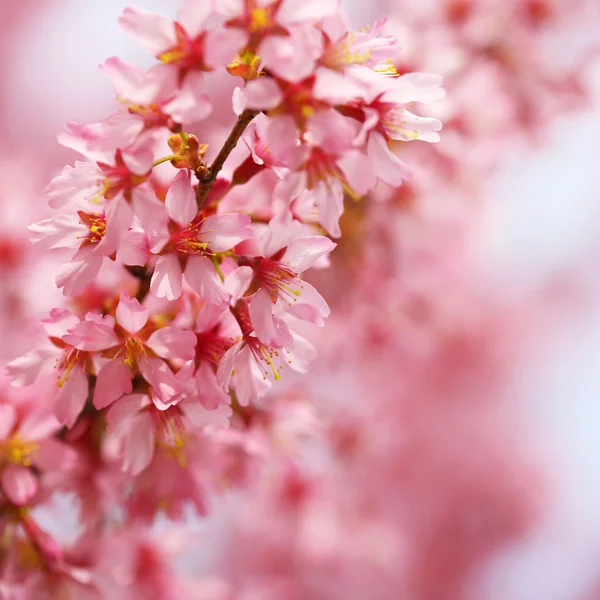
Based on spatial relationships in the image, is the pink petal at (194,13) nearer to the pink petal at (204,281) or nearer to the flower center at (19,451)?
the pink petal at (204,281)

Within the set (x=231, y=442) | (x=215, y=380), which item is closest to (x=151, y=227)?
(x=215, y=380)

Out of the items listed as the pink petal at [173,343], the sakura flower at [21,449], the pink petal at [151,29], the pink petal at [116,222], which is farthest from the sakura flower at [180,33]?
the sakura flower at [21,449]

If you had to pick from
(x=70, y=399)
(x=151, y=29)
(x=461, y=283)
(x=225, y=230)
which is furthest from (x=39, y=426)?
(x=461, y=283)

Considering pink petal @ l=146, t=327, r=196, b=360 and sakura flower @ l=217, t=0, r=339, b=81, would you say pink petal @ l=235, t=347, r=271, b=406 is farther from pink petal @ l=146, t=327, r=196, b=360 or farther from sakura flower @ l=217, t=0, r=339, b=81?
sakura flower @ l=217, t=0, r=339, b=81

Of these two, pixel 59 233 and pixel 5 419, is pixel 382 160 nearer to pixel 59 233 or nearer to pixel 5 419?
pixel 59 233

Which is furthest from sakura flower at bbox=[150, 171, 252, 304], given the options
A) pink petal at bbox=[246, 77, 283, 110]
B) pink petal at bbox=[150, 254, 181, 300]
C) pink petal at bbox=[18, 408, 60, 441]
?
pink petal at bbox=[18, 408, 60, 441]
